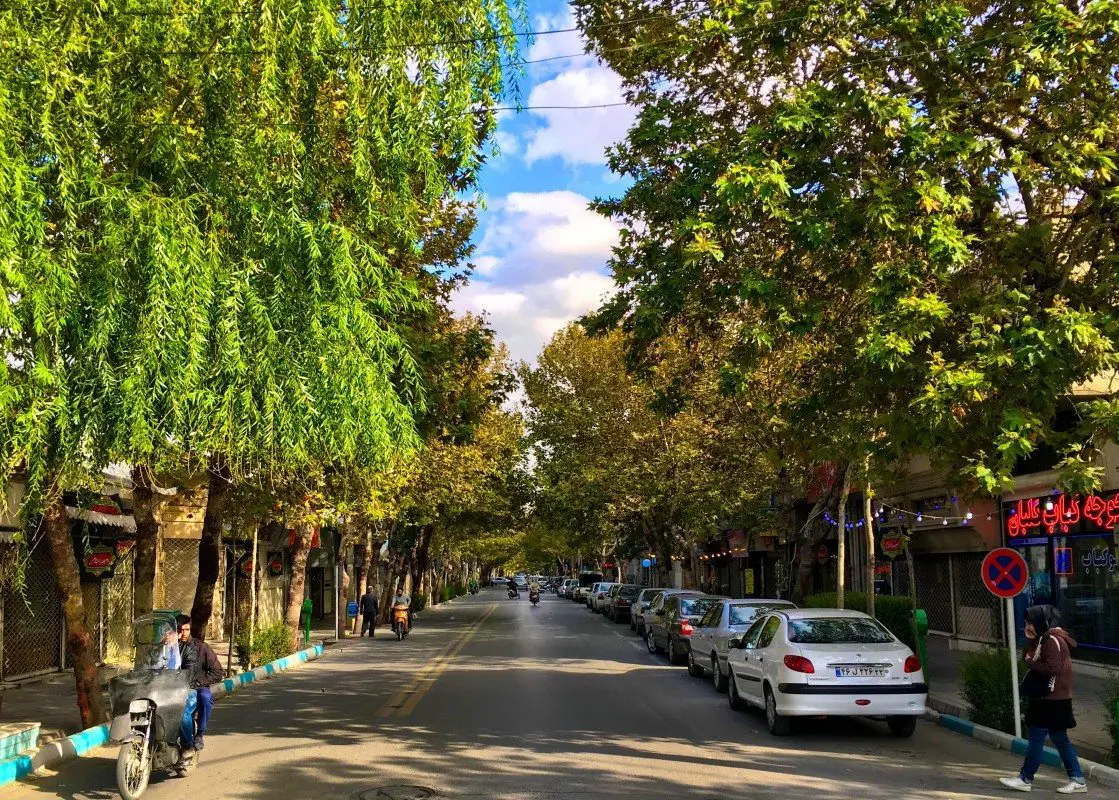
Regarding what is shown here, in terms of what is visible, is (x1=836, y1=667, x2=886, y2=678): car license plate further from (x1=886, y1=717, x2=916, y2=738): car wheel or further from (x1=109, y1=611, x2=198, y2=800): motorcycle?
(x1=109, y1=611, x2=198, y2=800): motorcycle

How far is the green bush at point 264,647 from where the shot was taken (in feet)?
65.6

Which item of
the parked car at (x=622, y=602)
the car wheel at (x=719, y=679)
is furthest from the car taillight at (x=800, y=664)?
the parked car at (x=622, y=602)

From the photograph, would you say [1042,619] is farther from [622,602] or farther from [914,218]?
[622,602]

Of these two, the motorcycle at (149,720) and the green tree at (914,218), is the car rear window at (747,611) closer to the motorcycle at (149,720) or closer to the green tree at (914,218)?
the green tree at (914,218)

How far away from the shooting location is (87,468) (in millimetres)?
8867

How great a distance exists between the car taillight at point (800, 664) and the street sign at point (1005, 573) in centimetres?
235

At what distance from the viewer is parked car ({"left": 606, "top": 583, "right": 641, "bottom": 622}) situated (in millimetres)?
39812

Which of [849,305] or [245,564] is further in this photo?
[245,564]

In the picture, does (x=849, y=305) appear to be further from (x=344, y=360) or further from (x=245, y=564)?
(x=245, y=564)

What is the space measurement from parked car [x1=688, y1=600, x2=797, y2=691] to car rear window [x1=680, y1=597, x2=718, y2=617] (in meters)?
2.83

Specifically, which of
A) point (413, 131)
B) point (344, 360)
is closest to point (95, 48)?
point (413, 131)

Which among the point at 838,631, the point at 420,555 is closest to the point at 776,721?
the point at 838,631

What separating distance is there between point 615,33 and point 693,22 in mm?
1489

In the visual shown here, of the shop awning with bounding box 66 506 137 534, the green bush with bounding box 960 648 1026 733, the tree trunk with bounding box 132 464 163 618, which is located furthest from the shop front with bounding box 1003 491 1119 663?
the shop awning with bounding box 66 506 137 534
